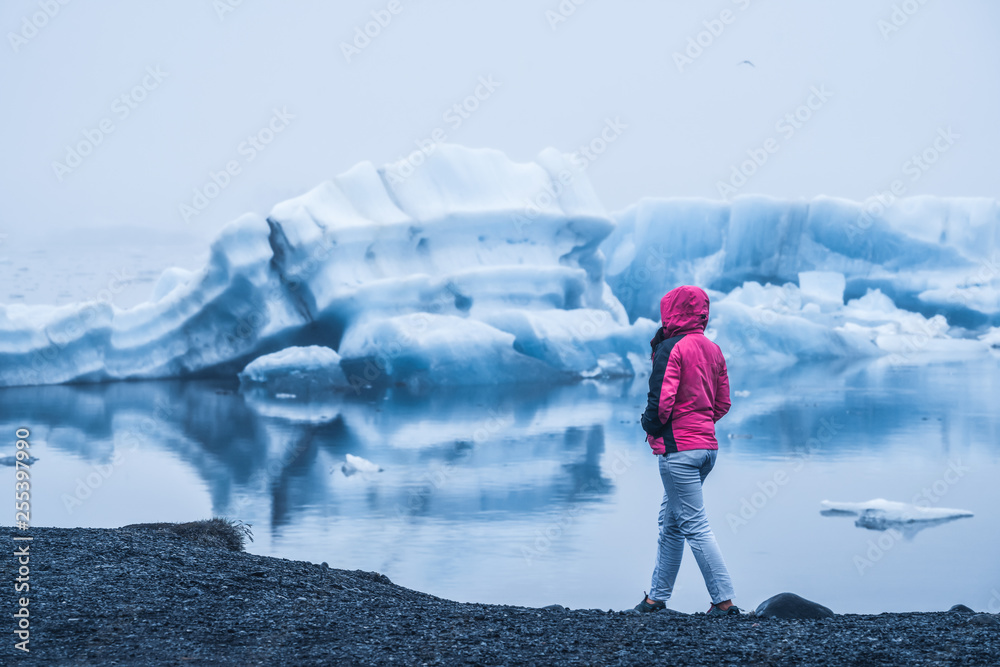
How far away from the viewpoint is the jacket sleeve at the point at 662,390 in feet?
7.51

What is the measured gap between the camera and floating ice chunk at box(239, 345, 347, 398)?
40.9 ft

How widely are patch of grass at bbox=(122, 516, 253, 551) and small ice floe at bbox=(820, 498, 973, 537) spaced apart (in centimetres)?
322

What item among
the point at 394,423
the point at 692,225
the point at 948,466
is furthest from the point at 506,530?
the point at 692,225

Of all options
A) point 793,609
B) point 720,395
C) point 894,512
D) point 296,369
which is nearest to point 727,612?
point 793,609

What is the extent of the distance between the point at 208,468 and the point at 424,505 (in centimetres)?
244

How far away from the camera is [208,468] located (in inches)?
288

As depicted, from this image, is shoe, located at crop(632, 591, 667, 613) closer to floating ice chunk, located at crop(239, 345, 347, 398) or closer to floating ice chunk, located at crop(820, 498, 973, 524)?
floating ice chunk, located at crop(820, 498, 973, 524)

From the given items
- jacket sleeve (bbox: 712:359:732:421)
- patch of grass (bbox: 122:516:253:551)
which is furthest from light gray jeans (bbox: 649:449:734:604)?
patch of grass (bbox: 122:516:253:551)

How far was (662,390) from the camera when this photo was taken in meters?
2.29

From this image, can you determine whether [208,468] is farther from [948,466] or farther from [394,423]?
[948,466]

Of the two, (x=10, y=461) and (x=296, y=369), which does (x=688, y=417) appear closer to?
(x=10, y=461)

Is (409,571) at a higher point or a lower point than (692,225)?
lower

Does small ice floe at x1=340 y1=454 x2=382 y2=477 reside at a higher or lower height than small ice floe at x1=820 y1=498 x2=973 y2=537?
higher

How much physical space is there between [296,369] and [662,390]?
35.1ft
